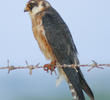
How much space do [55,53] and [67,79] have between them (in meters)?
0.48

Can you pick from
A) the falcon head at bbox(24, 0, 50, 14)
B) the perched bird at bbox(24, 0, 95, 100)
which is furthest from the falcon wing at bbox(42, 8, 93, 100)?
the falcon head at bbox(24, 0, 50, 14)

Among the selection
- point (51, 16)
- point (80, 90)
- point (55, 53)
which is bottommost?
point (80, 90)

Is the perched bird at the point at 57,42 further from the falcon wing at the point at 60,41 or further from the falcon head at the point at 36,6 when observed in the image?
the falcon head at the point at 36,6

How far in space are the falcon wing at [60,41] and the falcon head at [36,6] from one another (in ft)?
1.25

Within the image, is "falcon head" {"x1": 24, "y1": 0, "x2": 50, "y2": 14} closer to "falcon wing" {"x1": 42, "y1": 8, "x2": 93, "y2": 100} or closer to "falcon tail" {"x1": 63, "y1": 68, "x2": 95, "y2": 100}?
"falcon wing" {"x1": 42, "y1": 8, "x2": 93, "y2": 100}

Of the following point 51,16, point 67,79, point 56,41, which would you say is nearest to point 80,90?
point 67,79

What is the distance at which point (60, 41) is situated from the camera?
711 cm

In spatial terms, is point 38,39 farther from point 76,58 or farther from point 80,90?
point 80,90

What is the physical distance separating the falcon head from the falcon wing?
0.38m

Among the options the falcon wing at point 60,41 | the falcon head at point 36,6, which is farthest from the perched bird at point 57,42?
the falcon head at point 36,6

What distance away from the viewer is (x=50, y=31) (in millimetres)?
7207

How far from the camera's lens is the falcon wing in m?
6.96

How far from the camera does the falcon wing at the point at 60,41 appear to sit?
22.9ft

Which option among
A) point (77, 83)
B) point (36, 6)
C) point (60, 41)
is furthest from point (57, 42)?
point (36, 6)
